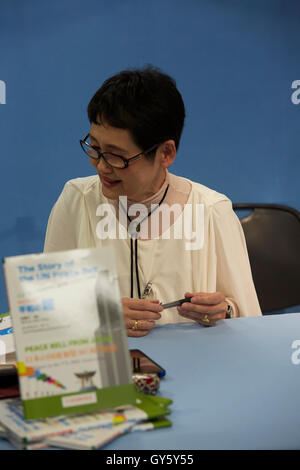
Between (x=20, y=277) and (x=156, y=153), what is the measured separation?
0.90 m

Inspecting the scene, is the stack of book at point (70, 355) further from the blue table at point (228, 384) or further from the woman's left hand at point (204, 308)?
the woman's left hand at point (204, 308)

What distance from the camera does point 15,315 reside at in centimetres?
101

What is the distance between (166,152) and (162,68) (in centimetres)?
127

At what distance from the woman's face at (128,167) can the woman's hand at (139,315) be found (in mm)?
426

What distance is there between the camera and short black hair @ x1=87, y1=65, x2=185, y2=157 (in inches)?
67.1

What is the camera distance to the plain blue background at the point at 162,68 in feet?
9.50

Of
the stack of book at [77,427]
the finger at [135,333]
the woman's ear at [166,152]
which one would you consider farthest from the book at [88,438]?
the woman's ear at [166,152]

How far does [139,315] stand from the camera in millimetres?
1593

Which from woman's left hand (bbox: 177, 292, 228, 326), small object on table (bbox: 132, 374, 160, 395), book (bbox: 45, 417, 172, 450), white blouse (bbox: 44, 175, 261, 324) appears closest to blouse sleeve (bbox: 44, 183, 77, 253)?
white blouse (bbox: 44, 175, 261, 324)

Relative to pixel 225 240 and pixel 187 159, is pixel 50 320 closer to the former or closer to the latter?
pixel 225 240

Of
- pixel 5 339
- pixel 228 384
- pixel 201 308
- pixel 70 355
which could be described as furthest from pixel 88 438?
pixel 201 308

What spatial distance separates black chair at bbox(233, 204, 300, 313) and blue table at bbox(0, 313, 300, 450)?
3.72 feet

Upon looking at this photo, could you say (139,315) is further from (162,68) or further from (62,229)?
(162,68)

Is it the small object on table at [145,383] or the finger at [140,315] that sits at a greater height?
the finger at [140,315]
